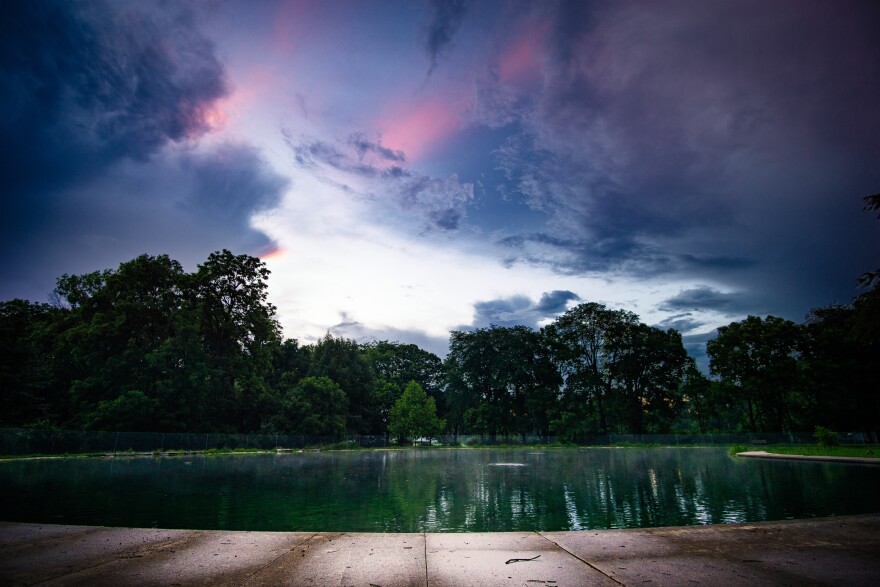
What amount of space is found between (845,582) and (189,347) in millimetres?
57739

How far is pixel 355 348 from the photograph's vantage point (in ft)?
276

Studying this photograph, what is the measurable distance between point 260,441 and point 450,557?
56847 mm

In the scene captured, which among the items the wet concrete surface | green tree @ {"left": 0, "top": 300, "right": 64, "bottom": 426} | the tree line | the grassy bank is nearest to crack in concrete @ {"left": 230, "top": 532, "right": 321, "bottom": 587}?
the wet concrete surface

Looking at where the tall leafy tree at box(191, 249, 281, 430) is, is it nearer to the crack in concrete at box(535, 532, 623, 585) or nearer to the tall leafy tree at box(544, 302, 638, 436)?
the tall leafy tree at box(544, 302, 638, 436)

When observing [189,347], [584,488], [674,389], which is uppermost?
[189,347]

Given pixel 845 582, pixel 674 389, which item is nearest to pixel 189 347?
pixel 845 582

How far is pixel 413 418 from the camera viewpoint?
3066 inches

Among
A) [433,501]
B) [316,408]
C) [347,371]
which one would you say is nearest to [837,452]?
[433,501]

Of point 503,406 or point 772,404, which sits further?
point 503,406

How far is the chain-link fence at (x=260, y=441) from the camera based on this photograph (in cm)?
3584

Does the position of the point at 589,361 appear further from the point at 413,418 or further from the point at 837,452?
the point at 837,452

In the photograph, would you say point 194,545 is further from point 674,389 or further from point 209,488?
point 674,389

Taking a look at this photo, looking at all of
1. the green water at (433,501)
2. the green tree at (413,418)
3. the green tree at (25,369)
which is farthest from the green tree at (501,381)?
the green water at (433,501)

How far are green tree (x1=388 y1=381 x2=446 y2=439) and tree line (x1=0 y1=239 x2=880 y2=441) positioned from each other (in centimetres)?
25
